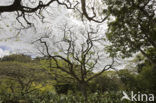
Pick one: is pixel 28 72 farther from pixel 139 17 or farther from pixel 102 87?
pixel 139 17

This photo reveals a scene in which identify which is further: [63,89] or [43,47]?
[63,89]

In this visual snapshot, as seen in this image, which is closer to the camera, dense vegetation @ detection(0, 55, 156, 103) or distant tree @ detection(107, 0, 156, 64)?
distant tree @ detection(107, 0, 156, 64)

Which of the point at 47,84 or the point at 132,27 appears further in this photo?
the point at 47,84

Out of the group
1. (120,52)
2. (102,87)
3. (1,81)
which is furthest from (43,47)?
(1,81)

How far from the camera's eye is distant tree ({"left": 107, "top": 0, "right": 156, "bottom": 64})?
564cm

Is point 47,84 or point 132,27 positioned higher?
point 132,27

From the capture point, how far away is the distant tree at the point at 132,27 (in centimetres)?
564

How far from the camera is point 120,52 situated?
714cm

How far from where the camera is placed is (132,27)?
20.2 feet

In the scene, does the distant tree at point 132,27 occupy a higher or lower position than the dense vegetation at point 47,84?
higher

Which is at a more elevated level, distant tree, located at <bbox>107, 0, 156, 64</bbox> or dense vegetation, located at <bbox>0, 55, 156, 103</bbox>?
distant tree, located at <bbox>107, 0, 156, 64</bbox>

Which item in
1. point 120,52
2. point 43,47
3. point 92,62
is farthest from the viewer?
point 92,62

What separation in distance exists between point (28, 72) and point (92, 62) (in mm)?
7635

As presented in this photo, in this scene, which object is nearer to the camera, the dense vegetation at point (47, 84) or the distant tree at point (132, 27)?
the distant tree at point (132, 27)
